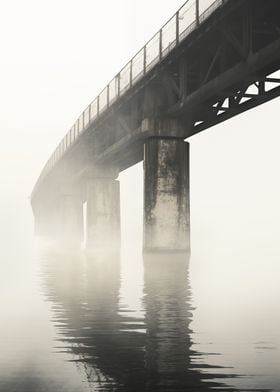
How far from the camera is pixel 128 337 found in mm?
8648

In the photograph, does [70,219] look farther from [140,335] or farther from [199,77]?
[140,335]

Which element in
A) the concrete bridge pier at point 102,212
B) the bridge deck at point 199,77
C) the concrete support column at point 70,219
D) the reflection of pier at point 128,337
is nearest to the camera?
the reflection of pier at point 128,337

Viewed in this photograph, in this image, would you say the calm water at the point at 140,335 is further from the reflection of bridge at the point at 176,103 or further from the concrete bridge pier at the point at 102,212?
the concrete bridge pier at the point at 102,212

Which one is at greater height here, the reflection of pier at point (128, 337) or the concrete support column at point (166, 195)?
the concrete support column at point (166, 195)

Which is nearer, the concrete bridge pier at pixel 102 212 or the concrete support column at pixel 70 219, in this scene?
the concrete bridge pier at pixel 102 212

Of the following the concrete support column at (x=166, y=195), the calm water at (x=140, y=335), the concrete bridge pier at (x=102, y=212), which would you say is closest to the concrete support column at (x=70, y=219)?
the concrete bridge pier at (x=102, y=212)

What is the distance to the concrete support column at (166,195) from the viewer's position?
2697 centimetres

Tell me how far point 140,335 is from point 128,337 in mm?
204

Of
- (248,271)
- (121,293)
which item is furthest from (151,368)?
(248,271)

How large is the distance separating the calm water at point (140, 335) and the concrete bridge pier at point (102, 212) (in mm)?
23288

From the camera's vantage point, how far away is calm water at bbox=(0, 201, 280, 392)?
631 cm

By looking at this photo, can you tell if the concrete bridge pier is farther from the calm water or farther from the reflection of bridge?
the calm water

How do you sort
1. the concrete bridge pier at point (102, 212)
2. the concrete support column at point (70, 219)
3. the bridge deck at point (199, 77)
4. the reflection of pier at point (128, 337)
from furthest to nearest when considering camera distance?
the concrete support column at point (70, 219), the concrete bridge pier at point (102, 212), the bridge deck at point (199, 77), the reflection of pier at point (128, 337)

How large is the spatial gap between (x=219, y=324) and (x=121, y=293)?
16.1ft
